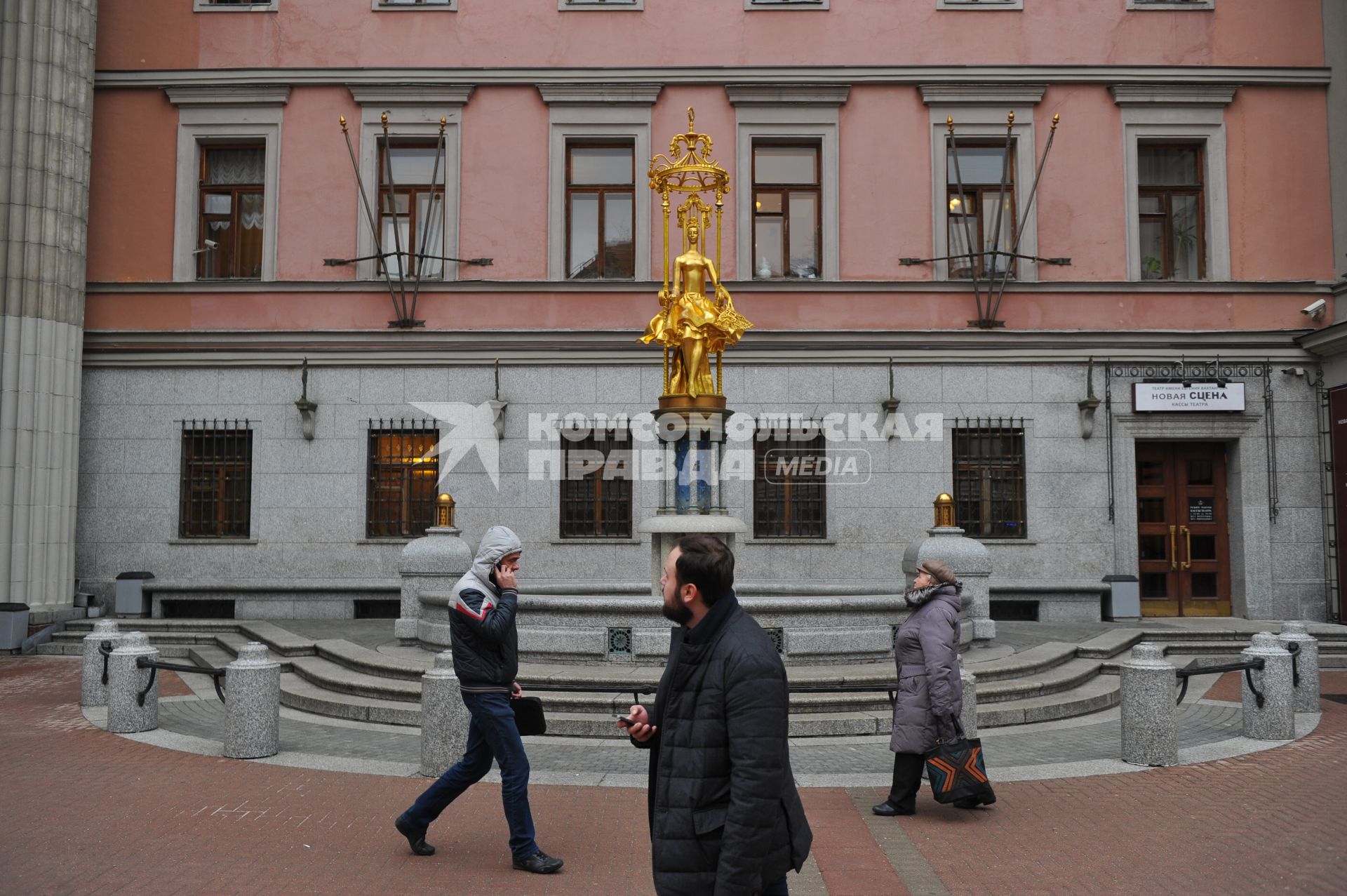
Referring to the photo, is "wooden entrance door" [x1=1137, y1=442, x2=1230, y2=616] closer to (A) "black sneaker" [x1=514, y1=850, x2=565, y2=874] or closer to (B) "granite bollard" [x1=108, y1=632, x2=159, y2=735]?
(A) "black sneaker" [x1=514, y1=850, x2=565, y2=874]

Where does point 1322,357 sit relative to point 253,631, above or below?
above

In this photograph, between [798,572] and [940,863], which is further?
[798,572]

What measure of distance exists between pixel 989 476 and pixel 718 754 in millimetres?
15378

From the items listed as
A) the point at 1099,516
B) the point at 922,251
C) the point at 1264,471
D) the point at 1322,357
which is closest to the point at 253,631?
the point at 922,251

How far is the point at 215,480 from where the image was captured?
1847 cm

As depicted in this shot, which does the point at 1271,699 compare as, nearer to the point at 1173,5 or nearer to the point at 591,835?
the point at 591,835

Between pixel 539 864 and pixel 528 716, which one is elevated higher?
pixel 528 716

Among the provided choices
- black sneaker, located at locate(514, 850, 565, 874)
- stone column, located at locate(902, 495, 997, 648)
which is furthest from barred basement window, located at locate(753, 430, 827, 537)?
black sneaker, located at locate(514, 850, 565, 874)

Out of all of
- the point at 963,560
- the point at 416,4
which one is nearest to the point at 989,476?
the point at 963,560

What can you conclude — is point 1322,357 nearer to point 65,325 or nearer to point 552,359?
point 552,359

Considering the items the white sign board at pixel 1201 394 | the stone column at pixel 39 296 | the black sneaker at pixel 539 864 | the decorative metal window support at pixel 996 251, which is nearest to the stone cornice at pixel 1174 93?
the decorative metal window support at pixel 996 251

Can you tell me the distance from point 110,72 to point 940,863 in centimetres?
1969

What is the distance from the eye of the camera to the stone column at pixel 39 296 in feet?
54.6

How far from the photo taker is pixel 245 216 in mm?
19141
